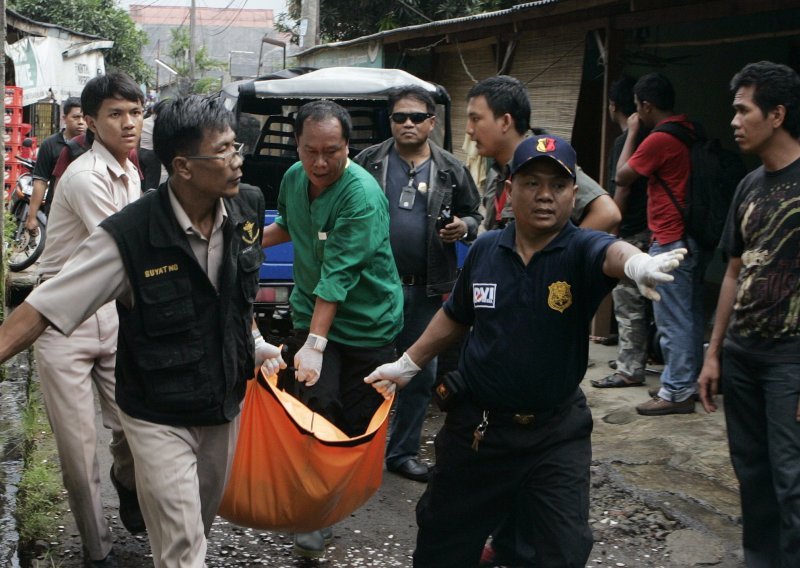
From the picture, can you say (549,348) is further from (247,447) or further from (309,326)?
(309,326)

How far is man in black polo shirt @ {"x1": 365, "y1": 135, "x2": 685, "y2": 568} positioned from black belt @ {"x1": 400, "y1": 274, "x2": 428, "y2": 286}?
205cm

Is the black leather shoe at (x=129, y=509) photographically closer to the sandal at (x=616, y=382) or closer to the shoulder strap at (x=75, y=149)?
the shoulder strap at (x=75, y=149)

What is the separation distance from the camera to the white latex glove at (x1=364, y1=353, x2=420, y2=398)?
3.89 m

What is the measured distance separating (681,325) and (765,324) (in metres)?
3.04

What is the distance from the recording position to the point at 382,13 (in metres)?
20.4

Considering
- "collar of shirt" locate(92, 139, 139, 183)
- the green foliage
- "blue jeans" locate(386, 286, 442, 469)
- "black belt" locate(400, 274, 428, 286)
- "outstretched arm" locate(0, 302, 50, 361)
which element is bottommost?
the green foliage

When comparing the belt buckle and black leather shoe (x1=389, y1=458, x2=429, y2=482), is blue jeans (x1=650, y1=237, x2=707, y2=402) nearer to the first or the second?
black leather shoe (x1=389, y1=458, x2=429, y2=482)

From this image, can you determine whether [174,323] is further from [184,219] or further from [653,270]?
[653,270]

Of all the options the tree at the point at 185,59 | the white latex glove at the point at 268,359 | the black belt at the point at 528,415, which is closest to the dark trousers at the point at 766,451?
the black belt at the point at 528,415

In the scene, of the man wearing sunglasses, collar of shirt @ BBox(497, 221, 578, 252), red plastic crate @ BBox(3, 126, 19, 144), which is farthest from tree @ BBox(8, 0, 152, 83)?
collar of shirt @ BBox(497, 221, 578, 252)

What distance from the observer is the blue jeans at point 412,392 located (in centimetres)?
572

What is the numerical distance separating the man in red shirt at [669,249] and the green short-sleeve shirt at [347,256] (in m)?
2.55

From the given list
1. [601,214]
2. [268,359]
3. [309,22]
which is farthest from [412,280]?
[309,22]

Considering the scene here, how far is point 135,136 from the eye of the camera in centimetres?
472
